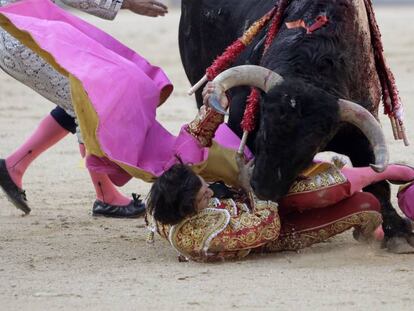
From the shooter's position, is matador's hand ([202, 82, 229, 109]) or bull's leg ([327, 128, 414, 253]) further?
bull's leg ([327, 128, 414, 253])

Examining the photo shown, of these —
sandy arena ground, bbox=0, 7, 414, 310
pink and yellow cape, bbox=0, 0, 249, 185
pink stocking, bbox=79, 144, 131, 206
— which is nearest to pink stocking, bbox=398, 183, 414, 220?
sandy arena ground, bbox=0, 7, 414, 310

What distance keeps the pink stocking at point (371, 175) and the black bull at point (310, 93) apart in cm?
11

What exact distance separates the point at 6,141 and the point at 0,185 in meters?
2.36

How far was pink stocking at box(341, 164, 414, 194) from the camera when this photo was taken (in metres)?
4.68

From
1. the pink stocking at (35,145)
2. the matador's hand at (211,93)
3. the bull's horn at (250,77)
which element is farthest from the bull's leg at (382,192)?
the pink stocking at (35,145)

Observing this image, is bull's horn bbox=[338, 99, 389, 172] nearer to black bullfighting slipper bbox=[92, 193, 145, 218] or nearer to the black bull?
the black bull

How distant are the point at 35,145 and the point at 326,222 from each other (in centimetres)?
187

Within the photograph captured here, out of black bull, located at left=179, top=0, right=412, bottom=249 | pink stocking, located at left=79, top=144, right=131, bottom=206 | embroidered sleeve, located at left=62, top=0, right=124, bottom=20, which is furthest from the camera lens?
pink stocking, located at left=79, top=144, right=131, bottom=206

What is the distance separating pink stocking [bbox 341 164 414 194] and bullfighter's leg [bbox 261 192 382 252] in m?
0.05

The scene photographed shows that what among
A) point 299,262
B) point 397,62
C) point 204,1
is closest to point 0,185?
point 204,1

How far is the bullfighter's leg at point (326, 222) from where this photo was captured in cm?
466

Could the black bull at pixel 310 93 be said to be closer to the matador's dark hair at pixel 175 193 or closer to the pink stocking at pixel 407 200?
the pink stocking at pixel 407 200

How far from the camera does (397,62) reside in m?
12.2

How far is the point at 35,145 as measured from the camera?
19.5 ft
